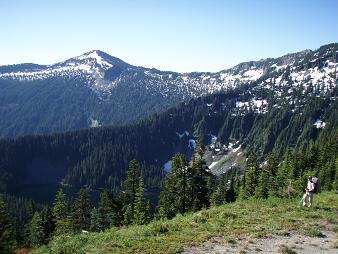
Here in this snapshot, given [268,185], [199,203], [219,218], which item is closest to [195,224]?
[219,218]

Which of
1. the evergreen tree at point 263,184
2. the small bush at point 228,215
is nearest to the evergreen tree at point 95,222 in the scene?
the evergreen tree at point 263,184

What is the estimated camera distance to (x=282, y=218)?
27.8m

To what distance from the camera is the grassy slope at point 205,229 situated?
23281 mm

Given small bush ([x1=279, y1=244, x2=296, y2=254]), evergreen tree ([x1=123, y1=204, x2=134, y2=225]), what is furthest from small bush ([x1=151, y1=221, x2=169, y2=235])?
evergreen tree ([x1=123, y1=204, x2=134, y2=225])

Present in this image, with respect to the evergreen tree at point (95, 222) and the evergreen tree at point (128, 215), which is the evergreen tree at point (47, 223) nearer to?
the evergreen tree at point (95, 222)

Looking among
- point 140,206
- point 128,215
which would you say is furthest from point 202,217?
point 128,215

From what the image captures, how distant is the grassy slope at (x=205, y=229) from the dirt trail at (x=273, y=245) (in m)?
0.66

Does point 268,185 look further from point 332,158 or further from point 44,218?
point 44,218

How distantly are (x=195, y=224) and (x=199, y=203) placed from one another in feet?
132

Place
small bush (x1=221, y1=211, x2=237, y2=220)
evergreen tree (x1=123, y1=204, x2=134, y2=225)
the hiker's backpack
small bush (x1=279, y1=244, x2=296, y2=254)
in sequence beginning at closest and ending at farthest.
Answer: small bush (x1=279, y1=244, x2=296, y2=254) → small bush (x1=221, y1=211, x2=237, y2=220) → the hiker's backpack → evergreen tree (x1=123, y1=204, x2=134, y2=225)

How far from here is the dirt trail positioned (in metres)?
21.7

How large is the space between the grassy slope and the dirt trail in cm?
Result: 66

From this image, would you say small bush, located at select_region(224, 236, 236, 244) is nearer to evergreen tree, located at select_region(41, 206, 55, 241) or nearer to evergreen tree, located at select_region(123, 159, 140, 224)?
evergreen tree, located at select_region(123, 159, 140, 224)

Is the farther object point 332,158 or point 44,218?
point 332,158
